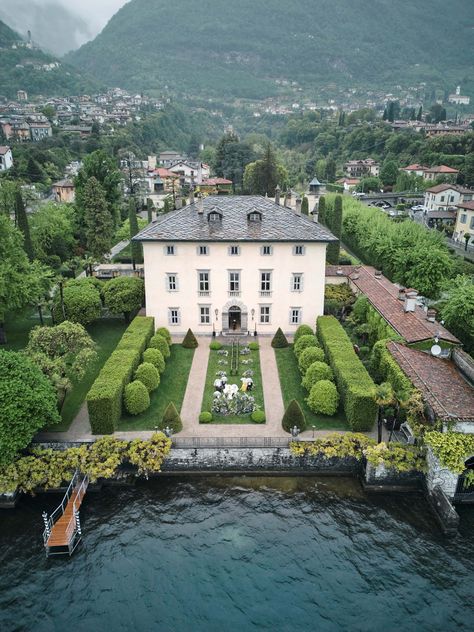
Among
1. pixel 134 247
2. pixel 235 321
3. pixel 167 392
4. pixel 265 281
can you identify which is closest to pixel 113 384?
pixel 167 392

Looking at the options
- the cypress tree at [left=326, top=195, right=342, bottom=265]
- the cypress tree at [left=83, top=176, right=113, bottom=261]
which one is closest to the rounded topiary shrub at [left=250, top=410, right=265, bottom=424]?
the cypress tree at [left=326, top=195, right=342, bottom=265]

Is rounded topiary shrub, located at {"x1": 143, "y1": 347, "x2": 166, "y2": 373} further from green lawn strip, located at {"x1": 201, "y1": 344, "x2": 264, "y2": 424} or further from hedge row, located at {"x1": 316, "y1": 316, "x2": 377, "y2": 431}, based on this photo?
hedge row, located at {"x1": 316, "y1": 316, "x2": 377, "y2": 431}

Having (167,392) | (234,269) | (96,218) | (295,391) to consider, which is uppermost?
(96,218)

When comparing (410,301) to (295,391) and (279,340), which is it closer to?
(279,340)

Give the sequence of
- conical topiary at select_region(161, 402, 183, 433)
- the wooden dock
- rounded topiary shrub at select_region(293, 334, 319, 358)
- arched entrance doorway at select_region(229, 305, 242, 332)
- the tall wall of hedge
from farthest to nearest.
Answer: arched entrance doorway at select_region(229, 305, 242, 332), rounded topiary shrub at select_region(293, 334, 319, 358), conical topiary at select_region(161, 402, 183, 433), the tall wall of hedge, the wooden dock

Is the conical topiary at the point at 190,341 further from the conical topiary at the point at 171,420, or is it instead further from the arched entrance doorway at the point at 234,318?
the conical topiary at the point at 171,420

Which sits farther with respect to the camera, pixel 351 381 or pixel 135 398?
pixel 135 398
